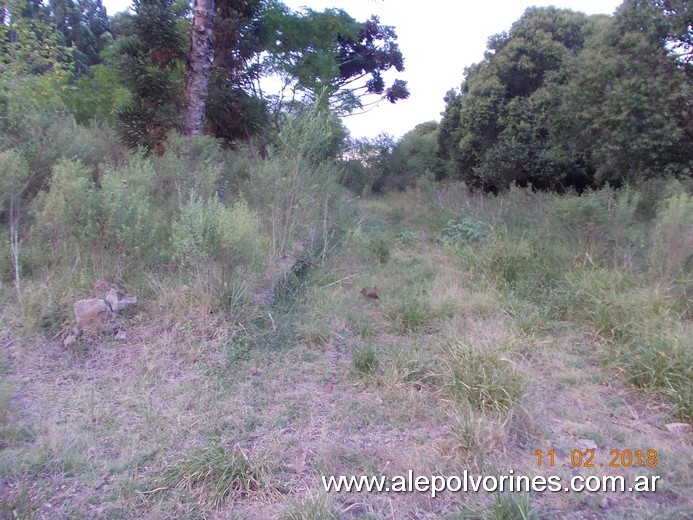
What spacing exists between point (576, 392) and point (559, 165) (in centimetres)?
1238

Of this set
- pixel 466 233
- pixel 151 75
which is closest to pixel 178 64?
pixel 151 75

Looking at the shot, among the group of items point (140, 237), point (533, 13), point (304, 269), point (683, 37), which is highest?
point (533, 13)

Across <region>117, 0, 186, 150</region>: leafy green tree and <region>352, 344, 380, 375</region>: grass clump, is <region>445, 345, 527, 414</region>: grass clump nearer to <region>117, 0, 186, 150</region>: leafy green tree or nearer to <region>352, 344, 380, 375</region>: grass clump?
<region>352, 344, 380, 375</region>: grass clump

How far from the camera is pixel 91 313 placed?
14.9 feet

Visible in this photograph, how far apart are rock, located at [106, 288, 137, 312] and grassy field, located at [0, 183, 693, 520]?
0.22 metres

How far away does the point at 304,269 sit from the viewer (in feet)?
22.3

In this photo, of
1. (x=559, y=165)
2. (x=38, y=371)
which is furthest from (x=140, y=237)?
(x=559, y=165)

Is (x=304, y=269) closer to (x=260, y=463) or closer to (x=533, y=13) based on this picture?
(x=260, y=463)

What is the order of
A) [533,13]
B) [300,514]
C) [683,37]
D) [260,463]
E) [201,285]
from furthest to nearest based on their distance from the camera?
[533,13] < [683,37] < [201,285] < [260,463] < [300,514]

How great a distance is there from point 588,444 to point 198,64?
8422 mm

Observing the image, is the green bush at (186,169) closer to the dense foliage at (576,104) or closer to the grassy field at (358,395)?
the grassy field at (358,395)

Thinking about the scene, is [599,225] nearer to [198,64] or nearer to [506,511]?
[506,511]

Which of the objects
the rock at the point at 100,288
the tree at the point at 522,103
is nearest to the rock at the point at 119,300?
the rock at the point at 100,288

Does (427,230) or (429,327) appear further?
(427,230)
